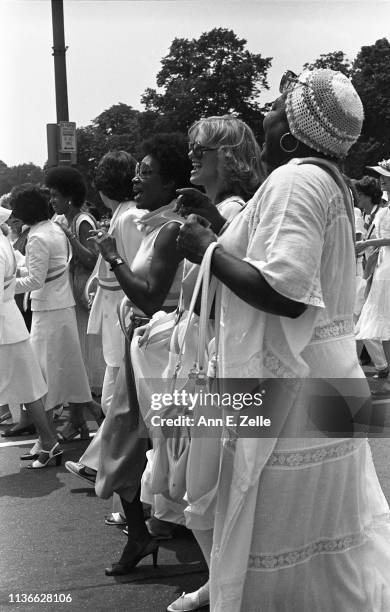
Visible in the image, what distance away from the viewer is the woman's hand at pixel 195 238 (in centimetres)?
247

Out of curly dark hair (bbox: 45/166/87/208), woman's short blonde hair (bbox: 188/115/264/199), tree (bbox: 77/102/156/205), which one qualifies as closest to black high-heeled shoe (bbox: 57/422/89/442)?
curly dark hair (bbox: 45/166/87/208)

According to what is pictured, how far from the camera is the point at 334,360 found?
8.15ft

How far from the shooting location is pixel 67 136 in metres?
10.1

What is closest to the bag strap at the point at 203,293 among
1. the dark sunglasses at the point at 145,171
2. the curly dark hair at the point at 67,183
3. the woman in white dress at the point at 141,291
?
the woman in white dress at the point at 141,291

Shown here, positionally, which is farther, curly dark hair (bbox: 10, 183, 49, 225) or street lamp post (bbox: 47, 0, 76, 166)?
street lamp post (bbox: 47, 0, 76, 166)

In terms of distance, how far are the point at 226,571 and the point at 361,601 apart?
0.44m

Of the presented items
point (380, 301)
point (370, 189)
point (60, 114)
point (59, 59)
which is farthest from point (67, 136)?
point (380, 301)

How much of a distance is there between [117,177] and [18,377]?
145 centimetres

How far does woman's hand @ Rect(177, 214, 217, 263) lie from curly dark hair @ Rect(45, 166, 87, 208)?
394 centimetres

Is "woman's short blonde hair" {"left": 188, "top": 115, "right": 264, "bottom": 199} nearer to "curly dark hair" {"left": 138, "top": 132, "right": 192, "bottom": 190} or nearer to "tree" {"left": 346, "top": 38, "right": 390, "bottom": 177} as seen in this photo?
"curly dark hair" {"left": 138, "top": 132, "right": 192, "bottom": 190}

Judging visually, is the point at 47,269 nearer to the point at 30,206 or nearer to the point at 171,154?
the point at 30,206

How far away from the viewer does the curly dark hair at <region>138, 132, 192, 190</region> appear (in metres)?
3.78

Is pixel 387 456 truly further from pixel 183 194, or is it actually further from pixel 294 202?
pixel 294 202

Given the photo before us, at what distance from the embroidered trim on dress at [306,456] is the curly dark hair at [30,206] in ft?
12.5
